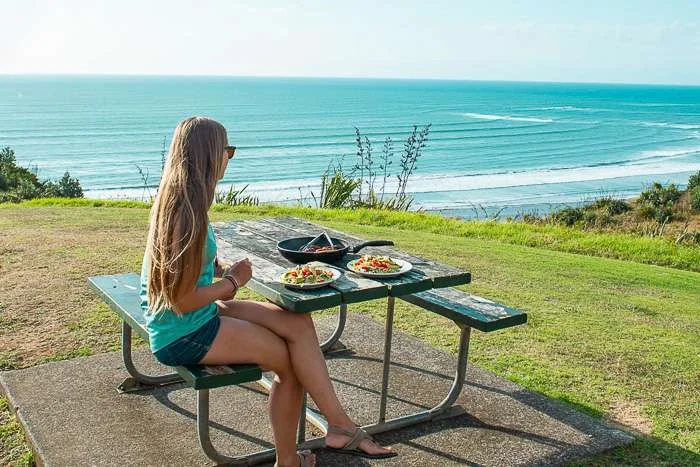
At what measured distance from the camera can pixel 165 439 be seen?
3.76 m

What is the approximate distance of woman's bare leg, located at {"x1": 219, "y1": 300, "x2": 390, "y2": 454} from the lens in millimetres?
3314

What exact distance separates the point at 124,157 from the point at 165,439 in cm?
4709

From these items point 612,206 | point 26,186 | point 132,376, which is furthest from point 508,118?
point 132,376

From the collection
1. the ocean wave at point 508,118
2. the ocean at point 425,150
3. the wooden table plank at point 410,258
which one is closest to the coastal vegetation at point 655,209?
the ocean at point 425,150

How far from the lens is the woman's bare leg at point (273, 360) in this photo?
128 inches

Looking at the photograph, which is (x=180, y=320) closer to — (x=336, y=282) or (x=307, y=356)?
(x=307, y=356)

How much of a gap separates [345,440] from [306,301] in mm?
690

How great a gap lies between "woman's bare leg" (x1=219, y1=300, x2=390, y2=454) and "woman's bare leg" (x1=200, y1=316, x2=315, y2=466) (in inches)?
1.9

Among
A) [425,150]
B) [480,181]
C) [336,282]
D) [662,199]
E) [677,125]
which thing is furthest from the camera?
[677,125]

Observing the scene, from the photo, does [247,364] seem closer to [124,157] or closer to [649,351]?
[649,351]

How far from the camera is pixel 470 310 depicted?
13.4ft

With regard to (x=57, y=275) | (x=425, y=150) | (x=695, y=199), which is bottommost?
(x=425, y=150)

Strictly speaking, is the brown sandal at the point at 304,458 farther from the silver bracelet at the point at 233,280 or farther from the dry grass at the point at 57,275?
the dry grass at the point at 57,275

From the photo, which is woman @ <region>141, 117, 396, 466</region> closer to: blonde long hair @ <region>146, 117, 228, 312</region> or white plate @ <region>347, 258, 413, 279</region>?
blonde long hair @ <region>146, 117, 228, 312</region>
